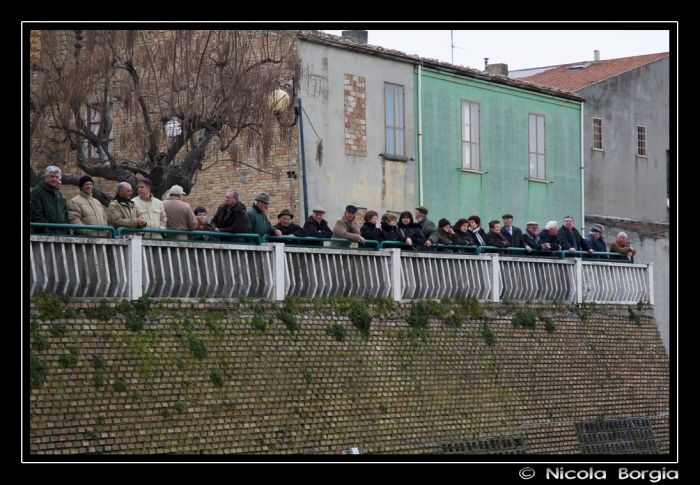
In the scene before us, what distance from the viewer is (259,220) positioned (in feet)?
63.3

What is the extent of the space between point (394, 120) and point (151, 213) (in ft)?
44.8

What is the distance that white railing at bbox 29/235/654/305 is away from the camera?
643 inches

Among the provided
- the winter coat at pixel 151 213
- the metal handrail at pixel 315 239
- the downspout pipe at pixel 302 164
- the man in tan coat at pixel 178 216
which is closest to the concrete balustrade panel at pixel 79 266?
the winter coat at pixel 151 213

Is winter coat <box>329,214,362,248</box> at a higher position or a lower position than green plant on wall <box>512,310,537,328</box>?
higher

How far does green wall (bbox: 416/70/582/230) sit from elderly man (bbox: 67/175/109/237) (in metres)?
15.4

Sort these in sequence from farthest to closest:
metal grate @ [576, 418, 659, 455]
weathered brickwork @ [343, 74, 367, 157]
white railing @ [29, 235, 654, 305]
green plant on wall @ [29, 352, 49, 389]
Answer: weathered brickwork @ [343, 74, 367, 157] → metal grate @ [576, 418, 659, 455] → white railing @ [29, 235, 654, 305] → green plant on wall @ [29, 352, 49, 389]

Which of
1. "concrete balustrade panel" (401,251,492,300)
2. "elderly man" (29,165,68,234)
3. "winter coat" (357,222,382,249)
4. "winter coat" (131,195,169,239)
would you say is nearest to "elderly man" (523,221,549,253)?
"concrete balustrade panel" (401,251,492,300)

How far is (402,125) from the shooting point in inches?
1209

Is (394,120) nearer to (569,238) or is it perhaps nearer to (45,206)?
(569,238)

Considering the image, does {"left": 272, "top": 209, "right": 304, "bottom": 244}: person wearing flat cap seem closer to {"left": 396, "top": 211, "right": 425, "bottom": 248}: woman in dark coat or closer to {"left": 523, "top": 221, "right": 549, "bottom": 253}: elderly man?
{"left": 396, "top": 211, "right": 425, "bottom": 248}: woman in dark coat

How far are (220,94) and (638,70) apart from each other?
71.3ft

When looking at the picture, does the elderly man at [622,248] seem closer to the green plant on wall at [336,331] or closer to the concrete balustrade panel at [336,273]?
the concrete balustrade panel at [336,273]
